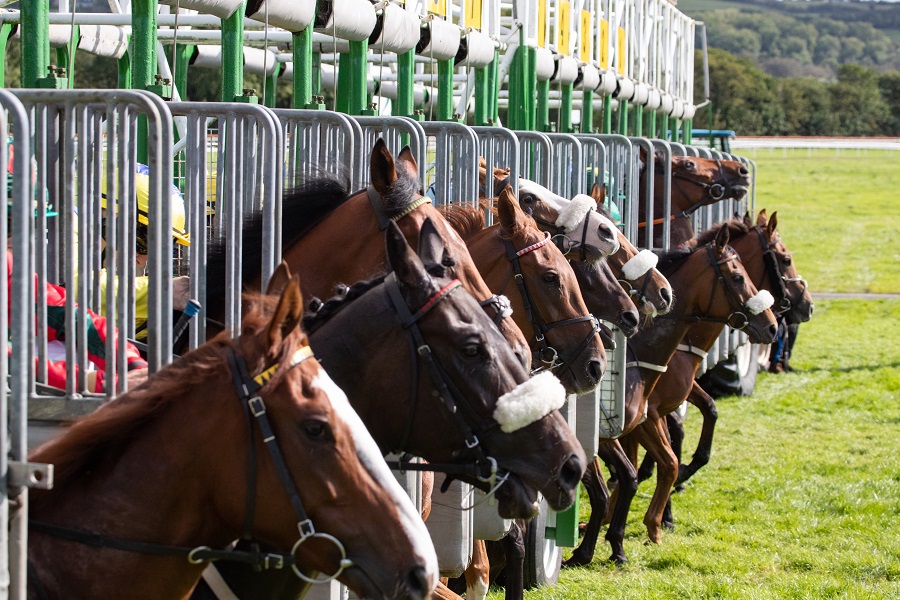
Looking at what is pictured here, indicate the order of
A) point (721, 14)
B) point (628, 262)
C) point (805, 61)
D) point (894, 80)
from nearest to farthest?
1. point (628, 262)
2. point (894, 80)
3. point (805, 61)
4. point (721, 14)

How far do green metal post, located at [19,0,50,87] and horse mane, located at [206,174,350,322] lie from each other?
0.72 m

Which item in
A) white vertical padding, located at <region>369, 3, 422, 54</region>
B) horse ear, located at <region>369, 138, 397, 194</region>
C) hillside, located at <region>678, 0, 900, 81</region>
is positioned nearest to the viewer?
horse ear, located at <region>369, 138, 397, 194</region>

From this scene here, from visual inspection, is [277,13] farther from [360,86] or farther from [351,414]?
[351,414]

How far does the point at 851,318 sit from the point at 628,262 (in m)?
13.6

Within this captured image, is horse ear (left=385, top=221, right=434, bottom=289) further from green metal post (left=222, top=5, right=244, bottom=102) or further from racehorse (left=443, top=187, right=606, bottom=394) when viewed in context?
racehorse (left=443, top=187, right=606, bottom=394)

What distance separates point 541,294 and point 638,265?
1502 millimetres

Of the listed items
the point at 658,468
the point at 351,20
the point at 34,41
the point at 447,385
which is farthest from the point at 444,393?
the point at 658,468

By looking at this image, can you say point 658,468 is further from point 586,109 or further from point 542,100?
point 586,109

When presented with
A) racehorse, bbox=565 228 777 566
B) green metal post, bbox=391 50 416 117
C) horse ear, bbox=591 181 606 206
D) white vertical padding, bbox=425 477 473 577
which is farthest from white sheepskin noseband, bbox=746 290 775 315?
white vertical padding, bbox=425 477 473 577

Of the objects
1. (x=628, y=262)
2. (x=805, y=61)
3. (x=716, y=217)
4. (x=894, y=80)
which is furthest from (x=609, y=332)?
(x=805, y=61)

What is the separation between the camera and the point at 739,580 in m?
6.33

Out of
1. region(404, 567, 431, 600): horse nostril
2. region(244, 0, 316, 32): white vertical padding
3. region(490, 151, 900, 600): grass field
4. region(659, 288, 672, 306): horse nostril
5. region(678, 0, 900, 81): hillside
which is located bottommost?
region(490, 151, 900, 600): grass field

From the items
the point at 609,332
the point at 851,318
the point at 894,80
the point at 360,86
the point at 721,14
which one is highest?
the point at 721,14

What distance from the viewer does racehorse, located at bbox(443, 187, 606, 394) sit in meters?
4.55
